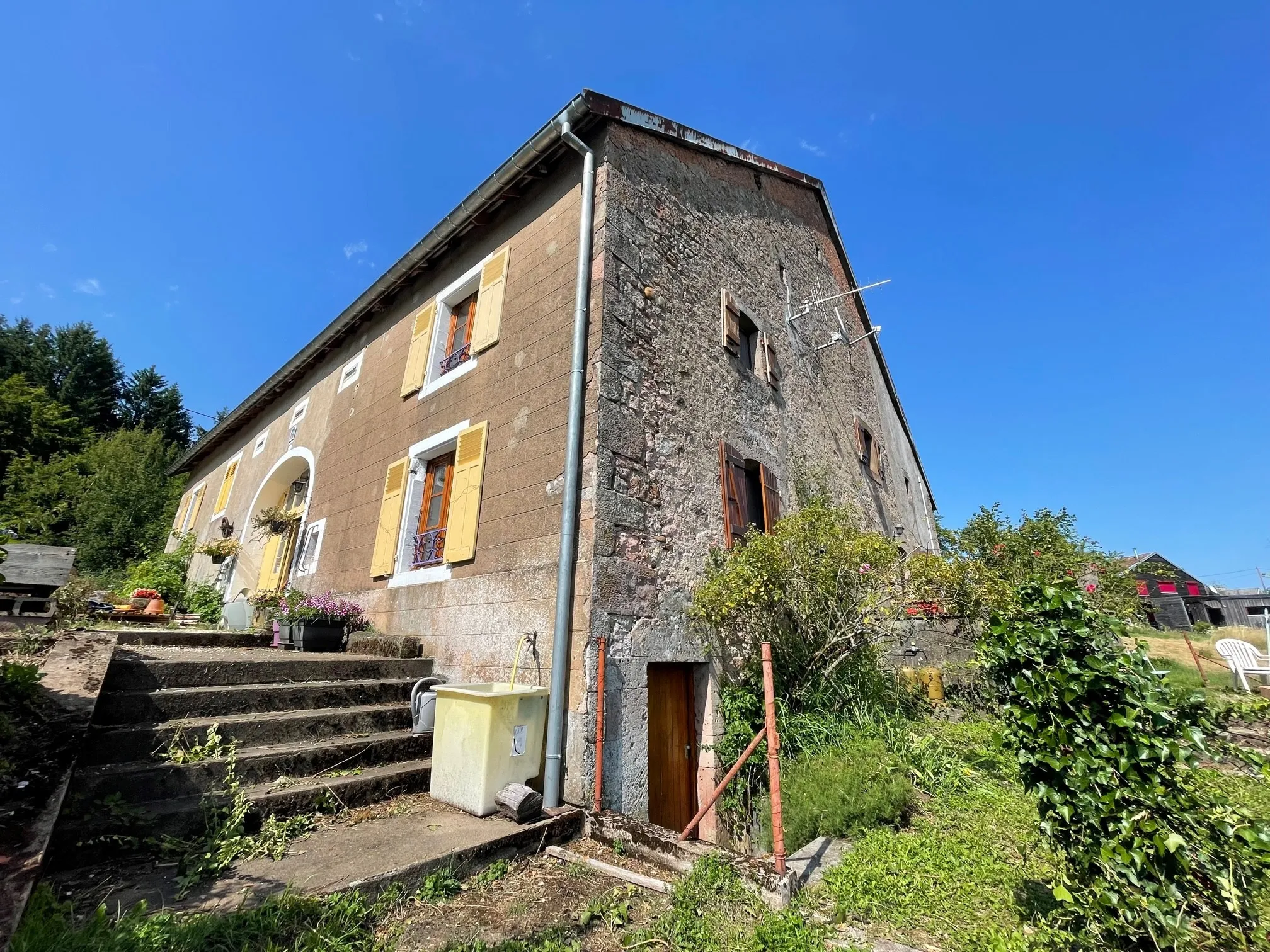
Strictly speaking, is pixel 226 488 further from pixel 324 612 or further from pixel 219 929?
pixel 219 929

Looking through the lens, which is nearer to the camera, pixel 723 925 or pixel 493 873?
pixel 723 925

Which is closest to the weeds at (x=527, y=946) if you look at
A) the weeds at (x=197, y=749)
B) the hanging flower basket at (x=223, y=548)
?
the weeds at (x=197, y=749)

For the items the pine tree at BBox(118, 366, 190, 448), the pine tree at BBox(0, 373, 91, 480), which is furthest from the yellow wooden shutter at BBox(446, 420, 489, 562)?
the pine tree at BBox(118, 366, 190, 448)

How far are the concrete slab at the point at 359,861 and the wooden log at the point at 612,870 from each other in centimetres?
14

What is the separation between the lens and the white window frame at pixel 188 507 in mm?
14659

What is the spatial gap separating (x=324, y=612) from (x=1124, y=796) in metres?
6.43

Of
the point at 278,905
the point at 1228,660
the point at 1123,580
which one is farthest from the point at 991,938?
the point at 1123,580

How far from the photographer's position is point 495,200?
6.63m

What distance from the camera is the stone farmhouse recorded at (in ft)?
15.3

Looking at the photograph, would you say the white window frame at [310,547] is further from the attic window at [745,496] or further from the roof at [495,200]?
the attic window at [745,496]

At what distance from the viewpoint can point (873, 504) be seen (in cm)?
1191

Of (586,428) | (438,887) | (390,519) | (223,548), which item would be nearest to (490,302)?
(586,428)

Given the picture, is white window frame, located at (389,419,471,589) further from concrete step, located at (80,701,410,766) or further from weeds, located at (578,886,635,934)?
weeds, located at (578,886,635,934)

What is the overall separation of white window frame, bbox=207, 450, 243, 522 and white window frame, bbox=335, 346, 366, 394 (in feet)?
17.6
